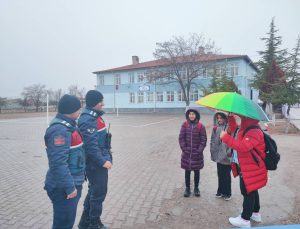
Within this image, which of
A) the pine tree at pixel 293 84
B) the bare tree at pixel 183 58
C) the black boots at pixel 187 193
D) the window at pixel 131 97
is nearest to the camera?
the black boots at pixel 187 193

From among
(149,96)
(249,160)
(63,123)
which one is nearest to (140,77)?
(149,96)

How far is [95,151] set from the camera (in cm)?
340

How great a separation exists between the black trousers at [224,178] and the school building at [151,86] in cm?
3639

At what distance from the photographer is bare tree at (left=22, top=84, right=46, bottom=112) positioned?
70.1m

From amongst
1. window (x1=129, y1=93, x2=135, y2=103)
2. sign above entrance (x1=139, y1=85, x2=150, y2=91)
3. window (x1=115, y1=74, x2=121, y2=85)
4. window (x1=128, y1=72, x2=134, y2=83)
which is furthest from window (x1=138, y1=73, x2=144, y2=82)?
window (x1=115, y1=74, x2=121, y2=85)

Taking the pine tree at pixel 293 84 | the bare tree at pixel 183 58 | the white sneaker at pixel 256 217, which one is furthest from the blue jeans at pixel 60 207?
the bare tree at pixel 183 58

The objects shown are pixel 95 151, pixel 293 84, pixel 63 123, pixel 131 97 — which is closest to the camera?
pixel 63 123

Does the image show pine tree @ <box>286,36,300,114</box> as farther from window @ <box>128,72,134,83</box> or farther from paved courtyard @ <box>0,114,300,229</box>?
window @ <box>128,72,134,83</box>

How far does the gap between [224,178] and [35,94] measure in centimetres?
7540

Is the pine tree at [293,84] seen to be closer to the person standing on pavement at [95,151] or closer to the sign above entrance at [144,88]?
the person standing on pavement at [95,151]

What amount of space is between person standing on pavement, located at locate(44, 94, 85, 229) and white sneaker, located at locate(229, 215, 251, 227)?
223 centimetres

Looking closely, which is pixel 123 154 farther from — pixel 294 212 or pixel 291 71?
pixel 291 71

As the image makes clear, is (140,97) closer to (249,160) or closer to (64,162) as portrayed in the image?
(249,160)

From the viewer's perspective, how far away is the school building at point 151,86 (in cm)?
4259
